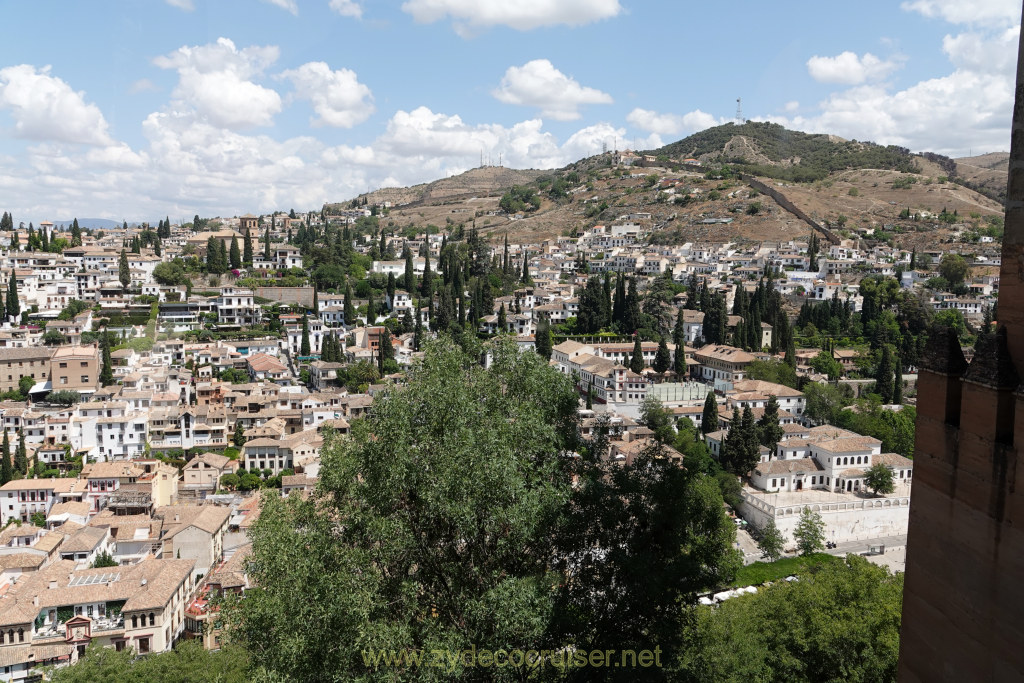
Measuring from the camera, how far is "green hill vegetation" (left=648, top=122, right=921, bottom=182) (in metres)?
91.3

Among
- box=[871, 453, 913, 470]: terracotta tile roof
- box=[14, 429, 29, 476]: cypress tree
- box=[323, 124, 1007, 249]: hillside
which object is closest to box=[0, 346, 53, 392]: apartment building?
box=[14, 429, 29, 476]: cypress tree

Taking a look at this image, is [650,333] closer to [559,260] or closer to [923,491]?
[559,260]

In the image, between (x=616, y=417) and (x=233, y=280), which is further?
(x=233, y=280)

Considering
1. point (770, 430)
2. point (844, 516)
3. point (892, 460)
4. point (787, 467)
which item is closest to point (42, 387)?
point (770, 430)

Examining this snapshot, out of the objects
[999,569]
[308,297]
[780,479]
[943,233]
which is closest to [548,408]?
[999,569]

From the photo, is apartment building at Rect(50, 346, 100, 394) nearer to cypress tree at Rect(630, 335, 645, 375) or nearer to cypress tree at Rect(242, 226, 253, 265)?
cypress tree at Rect(242, 226, 253, 265)

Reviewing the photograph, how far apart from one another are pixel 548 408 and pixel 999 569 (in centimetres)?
465

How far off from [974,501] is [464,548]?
4.34 metres

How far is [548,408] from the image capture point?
762 centimetres

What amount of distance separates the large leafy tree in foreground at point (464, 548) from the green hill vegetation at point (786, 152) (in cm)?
8778

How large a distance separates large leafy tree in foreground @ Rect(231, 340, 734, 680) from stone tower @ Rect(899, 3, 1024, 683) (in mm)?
2703

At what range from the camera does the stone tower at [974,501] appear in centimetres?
337

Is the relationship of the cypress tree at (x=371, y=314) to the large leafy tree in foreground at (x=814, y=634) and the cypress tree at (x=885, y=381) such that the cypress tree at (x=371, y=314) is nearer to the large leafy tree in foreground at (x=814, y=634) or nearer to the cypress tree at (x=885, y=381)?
the cypress tree at (x=885, y=381)

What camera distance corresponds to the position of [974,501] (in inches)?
140
